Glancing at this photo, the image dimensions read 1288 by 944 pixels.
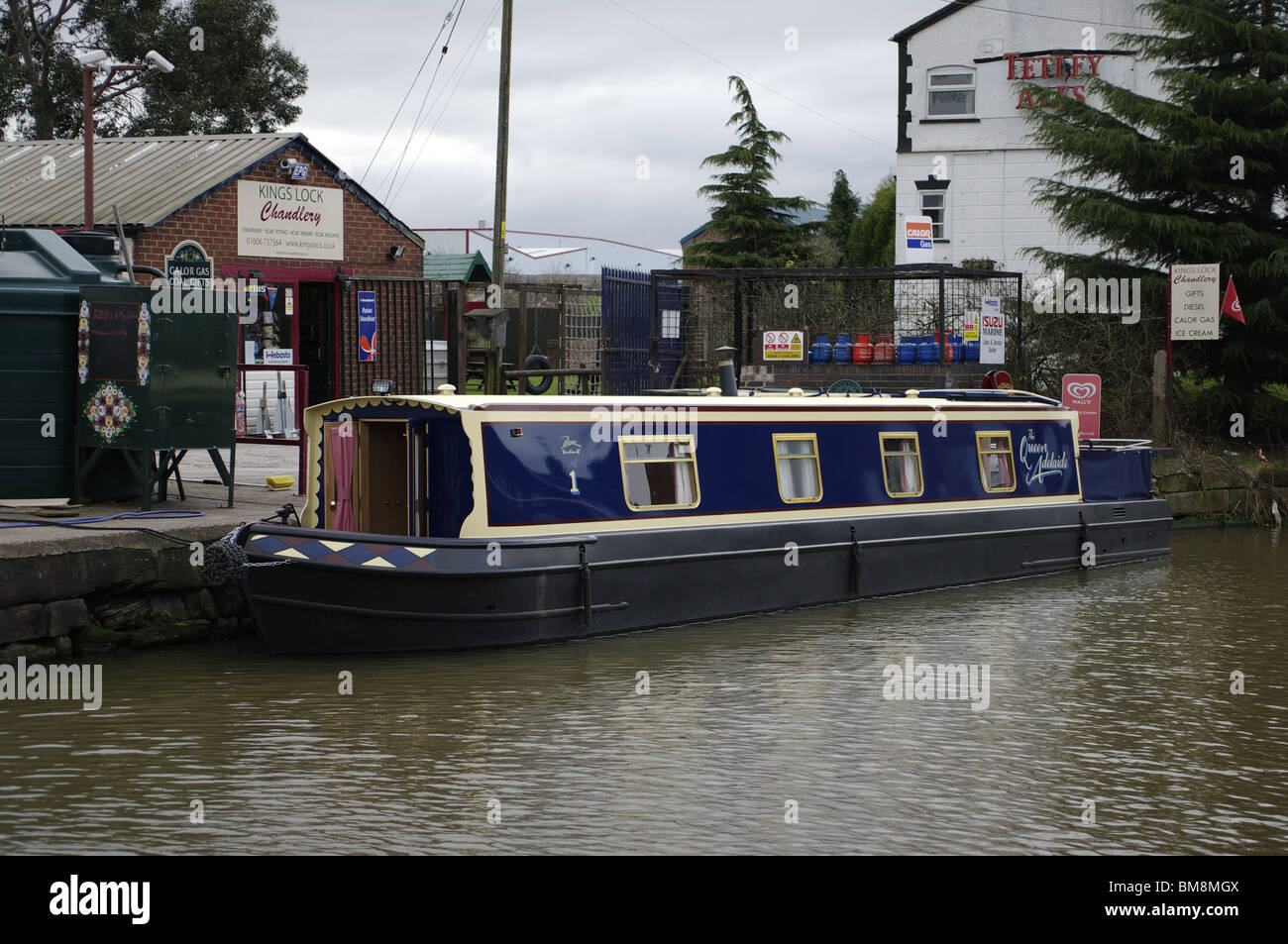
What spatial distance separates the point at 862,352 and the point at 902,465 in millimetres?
7035

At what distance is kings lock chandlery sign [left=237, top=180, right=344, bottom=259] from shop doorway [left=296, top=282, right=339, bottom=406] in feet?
7.73

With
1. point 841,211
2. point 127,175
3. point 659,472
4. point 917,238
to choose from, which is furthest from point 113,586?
point 841,211

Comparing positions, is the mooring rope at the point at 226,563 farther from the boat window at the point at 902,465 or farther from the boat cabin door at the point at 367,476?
the boat window at the point at 902,465

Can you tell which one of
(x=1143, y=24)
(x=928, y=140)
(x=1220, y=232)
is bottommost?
(x=1220, y=232)

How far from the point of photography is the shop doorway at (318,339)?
19.0 metres

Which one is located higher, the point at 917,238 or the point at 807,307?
the point at 917,238

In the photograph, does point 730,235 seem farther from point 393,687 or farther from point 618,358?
point 393,687

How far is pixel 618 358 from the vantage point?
769 inches

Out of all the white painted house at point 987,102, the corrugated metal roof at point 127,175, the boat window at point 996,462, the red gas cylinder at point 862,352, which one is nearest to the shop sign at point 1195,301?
the red gas cylinder at point 862,352

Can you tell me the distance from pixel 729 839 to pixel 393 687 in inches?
134

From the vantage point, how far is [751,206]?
35812mm

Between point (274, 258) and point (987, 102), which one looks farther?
point (987, 102)

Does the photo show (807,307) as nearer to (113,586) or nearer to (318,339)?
(318,339)

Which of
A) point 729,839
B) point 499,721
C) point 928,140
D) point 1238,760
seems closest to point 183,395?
point 499,721
